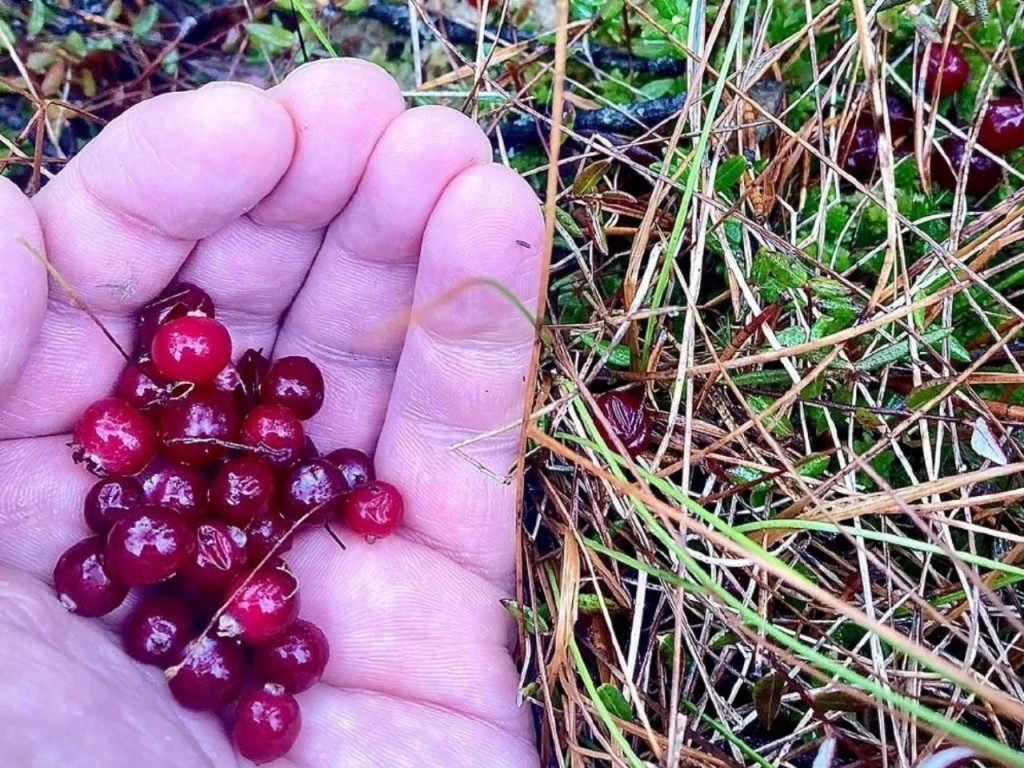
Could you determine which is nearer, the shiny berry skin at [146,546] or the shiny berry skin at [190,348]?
the shiny berry skin at [146,546]

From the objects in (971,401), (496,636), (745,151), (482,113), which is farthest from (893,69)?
(496,636)

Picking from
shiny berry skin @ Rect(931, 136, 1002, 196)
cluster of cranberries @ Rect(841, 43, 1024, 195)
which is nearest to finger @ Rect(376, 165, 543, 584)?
cluster of cranberries @ Rect(841, 43, 1024, 195)

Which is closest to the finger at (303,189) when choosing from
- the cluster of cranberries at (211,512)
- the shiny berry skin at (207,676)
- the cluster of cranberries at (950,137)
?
the cluster of cranberries at (211,512)

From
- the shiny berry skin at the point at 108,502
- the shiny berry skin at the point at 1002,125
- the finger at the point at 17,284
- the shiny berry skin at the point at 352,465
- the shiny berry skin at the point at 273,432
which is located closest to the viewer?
the finger at the point at 17,284

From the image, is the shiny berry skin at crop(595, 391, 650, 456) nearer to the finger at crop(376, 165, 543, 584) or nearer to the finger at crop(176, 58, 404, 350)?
the finger at crop(376, 165, 543, 584)

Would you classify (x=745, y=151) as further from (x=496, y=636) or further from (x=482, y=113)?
(x=496, y=636)

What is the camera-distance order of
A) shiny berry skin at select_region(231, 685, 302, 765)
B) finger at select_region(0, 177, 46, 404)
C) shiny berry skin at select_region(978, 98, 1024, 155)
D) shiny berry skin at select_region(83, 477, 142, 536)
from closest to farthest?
finger at select_region(0, 177, 46, 404) → shiny berry skin at select_region(231, 685, 302, 765) → shiny berry skin at select_region(83, 477, 142, 536) → shiny berry skin at select_region(978, 98, 1024, 155)

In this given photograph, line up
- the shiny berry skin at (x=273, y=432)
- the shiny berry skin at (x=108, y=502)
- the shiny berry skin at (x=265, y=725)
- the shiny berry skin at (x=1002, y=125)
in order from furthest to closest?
the shiny berry skin at (x=1002, y=125) → the shiny berry skin at (x=273, y=432) → the shiny berry skin at (x=108, y=502) → the shiny berry skin at (x=265, y=725)

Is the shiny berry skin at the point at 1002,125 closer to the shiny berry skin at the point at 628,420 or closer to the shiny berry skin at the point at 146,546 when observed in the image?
the shiny berry skin at the point at 628,420

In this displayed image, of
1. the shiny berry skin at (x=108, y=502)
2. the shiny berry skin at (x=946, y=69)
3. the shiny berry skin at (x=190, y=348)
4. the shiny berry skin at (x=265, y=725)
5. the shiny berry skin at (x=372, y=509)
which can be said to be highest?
the shiny berry skin at (x=946, y=69)
